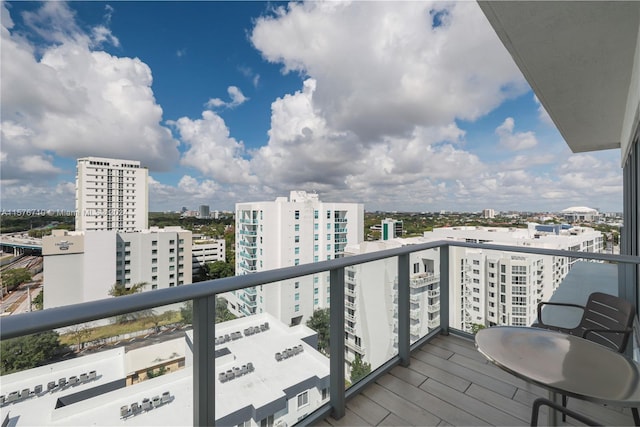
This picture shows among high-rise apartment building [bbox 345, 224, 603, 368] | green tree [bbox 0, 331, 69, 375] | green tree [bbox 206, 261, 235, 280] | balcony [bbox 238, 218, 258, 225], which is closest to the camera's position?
green tree [bbox 0, 331, 69, 375]

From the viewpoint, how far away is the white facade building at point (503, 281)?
2865mm

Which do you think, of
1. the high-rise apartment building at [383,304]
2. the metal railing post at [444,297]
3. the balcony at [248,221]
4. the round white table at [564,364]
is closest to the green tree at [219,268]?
the balcony at [248,221]

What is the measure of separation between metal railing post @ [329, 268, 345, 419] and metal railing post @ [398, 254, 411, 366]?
0.91 m

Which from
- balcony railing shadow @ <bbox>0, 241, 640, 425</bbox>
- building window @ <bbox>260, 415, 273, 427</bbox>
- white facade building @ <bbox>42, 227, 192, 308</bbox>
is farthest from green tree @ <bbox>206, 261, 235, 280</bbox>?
building window @ <bbox>260, 415, 273, 427</bbox>

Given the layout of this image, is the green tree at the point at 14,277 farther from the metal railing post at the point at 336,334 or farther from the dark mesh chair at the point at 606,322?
the dark mesh chair at the point at 606,322

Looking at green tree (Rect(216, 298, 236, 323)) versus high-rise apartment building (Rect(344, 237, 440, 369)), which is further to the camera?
high-rise apartment building (Rect(344, 237, 440, 369))

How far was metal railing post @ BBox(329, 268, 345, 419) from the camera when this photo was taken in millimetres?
1995

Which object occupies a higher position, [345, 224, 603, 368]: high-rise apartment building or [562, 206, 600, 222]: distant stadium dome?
[562, 206, 600, 222]: distant stadium dome

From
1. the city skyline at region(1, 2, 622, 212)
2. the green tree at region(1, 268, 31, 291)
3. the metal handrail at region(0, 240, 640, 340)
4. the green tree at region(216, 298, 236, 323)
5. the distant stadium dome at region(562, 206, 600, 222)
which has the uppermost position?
the city skyline at region(1, 2, 622, 212)

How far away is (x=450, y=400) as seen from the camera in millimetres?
2150

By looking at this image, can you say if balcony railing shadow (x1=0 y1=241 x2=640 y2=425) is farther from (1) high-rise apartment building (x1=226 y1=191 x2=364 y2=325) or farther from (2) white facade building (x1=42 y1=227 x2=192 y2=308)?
(2) white facade building (x1=42 y1=227 x2=192 y2=308)

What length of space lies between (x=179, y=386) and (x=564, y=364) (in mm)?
1842

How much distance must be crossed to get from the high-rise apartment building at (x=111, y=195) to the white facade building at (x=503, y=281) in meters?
34.8

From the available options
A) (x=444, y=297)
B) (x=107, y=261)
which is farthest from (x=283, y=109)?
(x=444, y=297)
